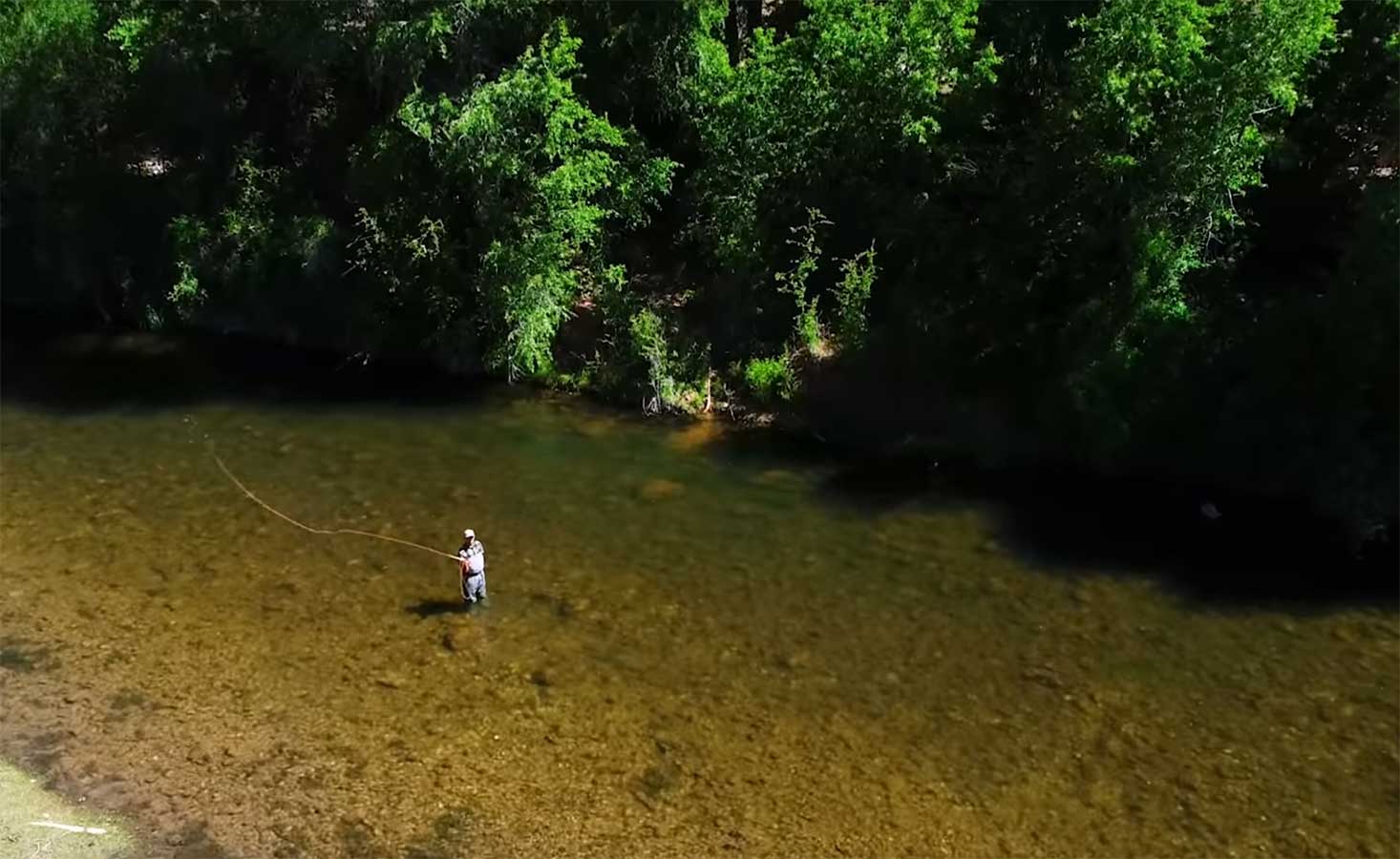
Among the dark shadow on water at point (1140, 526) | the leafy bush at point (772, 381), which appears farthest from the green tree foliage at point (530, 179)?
the dark shadow on water at point (1140, 526)

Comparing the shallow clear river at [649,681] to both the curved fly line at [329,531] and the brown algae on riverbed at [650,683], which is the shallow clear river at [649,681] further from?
the curved fly line at [329,531]

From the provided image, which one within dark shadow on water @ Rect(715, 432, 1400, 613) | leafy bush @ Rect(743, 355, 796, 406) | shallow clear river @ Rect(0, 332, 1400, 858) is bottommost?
shallow clear river @ Rect(0, 332, 1400, 858)

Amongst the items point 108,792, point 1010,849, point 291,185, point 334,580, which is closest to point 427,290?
point 291,185

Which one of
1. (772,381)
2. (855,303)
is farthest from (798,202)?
(772,381)

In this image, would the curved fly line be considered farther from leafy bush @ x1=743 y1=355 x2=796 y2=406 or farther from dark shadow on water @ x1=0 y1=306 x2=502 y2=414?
leafy bush @ x1=743 y1=355 x2=796 y2=406

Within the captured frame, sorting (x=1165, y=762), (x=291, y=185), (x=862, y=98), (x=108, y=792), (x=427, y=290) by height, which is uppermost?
(x=862, y=98)

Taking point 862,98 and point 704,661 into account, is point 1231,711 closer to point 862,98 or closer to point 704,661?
point 704,661

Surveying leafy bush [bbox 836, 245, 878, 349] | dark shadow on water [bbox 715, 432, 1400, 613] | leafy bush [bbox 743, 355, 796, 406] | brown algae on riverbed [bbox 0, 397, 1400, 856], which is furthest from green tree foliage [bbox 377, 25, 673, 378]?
dark shadow on water [bbox 715, 432, 1400, 613]
